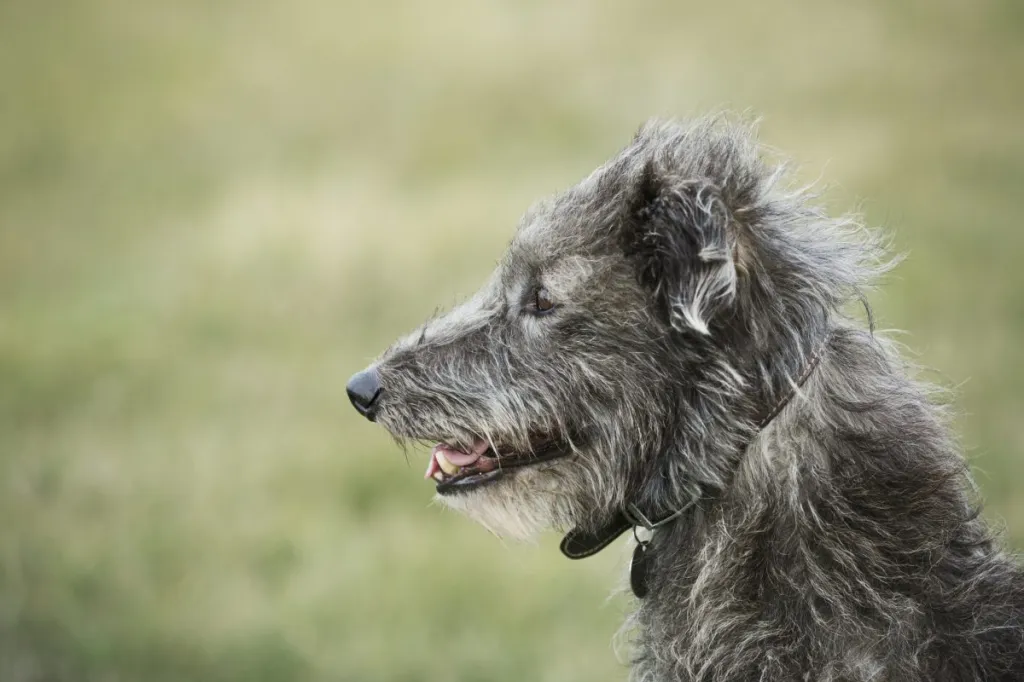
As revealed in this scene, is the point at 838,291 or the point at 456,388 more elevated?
the point at 456,388

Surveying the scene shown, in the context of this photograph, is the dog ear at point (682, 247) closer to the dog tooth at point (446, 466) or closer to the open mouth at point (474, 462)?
the open mouth at point (474, 462)

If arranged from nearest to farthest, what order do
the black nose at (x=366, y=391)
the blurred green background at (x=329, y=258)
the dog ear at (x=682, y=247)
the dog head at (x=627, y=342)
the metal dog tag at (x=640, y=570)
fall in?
1. the dog ear at (x=682, y=247)
2. the dog head at (x=627, y=342)
3. the metal dog tag at (x=640, y=570)
4. the black nose at (x=366, y=391)
5. the blurred green background at (x=329, y=258)

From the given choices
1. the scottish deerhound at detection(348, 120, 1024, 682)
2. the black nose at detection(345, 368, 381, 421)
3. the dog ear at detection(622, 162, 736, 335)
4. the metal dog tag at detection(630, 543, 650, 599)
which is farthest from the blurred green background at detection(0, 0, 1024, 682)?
the black nose at detection(345, 368, 381, 421)

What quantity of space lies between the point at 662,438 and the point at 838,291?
0.85m

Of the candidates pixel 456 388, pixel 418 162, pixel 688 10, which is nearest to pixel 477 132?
pixel 418 162

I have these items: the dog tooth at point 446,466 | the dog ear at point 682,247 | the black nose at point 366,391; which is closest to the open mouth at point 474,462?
the dog tooth at point 446,466

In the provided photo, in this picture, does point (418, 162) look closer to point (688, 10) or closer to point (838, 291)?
point (688, 10)

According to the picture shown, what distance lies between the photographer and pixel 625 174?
14.8 feet

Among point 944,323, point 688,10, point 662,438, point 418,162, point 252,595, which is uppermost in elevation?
point 688,10

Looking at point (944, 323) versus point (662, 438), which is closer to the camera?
point (662, 438)

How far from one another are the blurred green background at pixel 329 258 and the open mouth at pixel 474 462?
153 cm

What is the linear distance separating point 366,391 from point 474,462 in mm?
520

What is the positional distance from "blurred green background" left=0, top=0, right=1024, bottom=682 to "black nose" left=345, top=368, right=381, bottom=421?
184 cm

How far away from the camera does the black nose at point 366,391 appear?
469 cm
